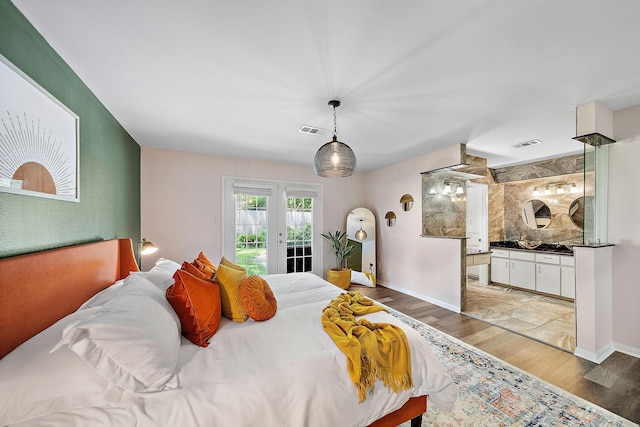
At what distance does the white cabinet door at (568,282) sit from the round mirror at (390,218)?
9.10ft

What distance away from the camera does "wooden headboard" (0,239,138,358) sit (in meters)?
1.08

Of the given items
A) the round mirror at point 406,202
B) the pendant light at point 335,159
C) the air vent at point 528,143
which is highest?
the air vent at point 528,143

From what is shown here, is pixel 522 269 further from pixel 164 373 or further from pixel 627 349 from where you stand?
pixel 164 373

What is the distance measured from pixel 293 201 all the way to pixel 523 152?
399cm

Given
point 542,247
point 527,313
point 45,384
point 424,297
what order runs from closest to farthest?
point 45,384 → point 527,313 → point 424,297 → point 542,247

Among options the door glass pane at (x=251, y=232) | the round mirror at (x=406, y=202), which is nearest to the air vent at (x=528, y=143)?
the round mirror at (x=406, y=202)

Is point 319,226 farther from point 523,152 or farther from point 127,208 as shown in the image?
point 523,152

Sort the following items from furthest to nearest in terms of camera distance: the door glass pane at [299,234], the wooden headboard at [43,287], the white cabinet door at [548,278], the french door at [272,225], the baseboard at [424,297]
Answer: the door glass pane at [299,234] → the french door at [272,225] → the white cabinet door at [548,278] → the baseboard at [424,297] → the wooden headboard at [43,287]

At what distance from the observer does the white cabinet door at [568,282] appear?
3861 mm

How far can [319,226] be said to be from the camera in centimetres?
498

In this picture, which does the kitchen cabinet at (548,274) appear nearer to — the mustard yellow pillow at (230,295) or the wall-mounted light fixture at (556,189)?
the wall-mounted light fixture at (556,189)

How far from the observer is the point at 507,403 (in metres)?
1.77

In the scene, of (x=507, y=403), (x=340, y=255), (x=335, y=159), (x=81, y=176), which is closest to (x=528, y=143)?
(x=335, y=159)

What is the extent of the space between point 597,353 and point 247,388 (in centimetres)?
323
